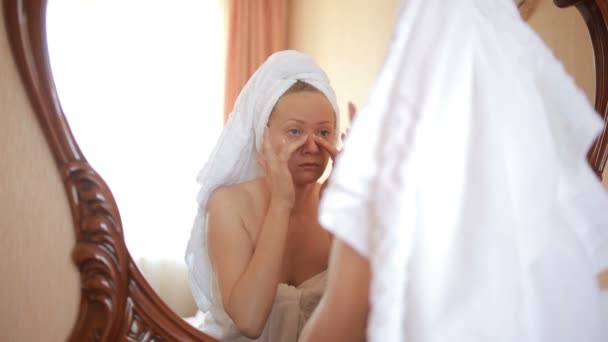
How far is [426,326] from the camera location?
0.36m

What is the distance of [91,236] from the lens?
55cm

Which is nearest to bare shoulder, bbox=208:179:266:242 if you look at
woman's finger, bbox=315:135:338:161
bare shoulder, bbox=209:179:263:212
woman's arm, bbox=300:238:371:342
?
bare shoulder, bbox=209:179:263:212

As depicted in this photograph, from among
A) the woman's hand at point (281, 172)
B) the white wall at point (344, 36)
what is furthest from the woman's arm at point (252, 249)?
the white wall at point (344, 36)

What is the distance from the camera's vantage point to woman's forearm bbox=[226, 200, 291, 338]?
613 mm

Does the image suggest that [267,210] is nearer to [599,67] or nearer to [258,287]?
[258,287]

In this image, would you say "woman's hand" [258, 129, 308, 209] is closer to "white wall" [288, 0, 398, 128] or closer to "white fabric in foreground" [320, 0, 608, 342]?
"white wall" [288, 0, 398, 128]

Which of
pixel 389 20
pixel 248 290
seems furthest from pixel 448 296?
pixel 389 20

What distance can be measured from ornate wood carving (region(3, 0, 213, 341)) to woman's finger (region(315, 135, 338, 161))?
29 centimetres

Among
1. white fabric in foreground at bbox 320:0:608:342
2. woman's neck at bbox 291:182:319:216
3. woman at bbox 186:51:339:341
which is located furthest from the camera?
woman's neck at bbox 291:182:319:216

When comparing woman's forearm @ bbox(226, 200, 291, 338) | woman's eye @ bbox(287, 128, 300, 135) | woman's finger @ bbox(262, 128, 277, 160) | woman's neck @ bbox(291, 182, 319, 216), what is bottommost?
woman's forearm @ bbox(226, 200, 291, 338)

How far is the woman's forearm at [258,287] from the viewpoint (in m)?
0.61

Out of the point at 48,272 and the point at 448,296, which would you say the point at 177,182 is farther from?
the point at 448,296

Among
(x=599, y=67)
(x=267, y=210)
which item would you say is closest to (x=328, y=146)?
(x=267, y=210)

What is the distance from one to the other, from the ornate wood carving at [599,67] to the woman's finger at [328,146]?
483 mm
